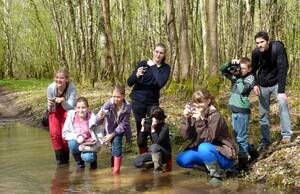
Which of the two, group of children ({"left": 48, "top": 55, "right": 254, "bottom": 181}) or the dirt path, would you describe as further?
the dirt path

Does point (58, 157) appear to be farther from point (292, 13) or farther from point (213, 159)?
point (292, 13)

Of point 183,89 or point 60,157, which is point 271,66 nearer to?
point 60,157

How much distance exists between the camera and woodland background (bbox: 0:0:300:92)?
14.9 meters

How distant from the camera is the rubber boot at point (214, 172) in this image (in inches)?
264

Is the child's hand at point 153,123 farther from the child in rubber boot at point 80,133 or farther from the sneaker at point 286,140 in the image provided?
the sneaker at point 286,140

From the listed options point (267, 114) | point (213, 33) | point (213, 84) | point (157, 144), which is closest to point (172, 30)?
point (213, 33)

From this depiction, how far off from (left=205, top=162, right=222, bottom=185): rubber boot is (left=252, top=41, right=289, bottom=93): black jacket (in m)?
1.55

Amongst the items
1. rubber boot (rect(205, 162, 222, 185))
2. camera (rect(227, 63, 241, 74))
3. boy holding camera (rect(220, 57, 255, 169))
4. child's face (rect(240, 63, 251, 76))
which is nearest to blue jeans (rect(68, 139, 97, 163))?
rubber boot (rect(205, 162, 222, 185))

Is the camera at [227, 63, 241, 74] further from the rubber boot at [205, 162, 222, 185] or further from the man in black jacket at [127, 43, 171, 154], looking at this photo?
the rubber boot at [205, 162, 222, 185]

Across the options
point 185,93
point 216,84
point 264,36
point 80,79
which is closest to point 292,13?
point 80,79

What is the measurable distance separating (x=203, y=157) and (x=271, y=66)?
1.89 metres

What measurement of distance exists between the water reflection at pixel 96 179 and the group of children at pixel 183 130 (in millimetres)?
212

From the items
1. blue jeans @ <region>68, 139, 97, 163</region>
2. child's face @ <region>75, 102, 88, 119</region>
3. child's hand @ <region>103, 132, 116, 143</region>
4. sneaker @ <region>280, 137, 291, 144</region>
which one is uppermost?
child's face @ <region>75, 102, 88, 119</region>

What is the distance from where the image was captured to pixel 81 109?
787cm
